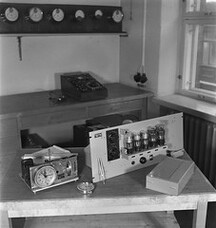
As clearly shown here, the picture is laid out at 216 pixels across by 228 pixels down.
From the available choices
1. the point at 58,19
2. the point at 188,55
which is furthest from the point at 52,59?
the point at 188,55

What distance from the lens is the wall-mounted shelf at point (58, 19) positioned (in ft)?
8.42

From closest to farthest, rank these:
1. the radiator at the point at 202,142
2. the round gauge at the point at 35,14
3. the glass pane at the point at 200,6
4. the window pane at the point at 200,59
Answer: the radiator at the point at 202,142
the glass pane at the point at 200,6
the window pane at the point at 200,59
the round gauge at the point at 35,14

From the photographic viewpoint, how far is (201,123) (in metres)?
2.26

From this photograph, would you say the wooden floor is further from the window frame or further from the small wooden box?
the window frame

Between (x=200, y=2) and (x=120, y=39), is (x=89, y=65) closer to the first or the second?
(x=120, y=39)

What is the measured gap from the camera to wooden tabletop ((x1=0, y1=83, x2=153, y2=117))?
2268 mm

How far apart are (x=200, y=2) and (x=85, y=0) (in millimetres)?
1049

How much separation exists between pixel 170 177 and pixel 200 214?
20 centimetres

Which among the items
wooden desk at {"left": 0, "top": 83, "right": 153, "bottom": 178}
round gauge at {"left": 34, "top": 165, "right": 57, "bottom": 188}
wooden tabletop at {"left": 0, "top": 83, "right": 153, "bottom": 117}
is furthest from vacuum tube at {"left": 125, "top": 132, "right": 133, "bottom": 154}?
wooden tabletop at {"left": 0, "top": 83, "right": 153, "bottom": 117}

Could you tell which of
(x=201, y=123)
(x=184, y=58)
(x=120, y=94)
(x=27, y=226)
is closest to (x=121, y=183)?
(x=27, y=226)

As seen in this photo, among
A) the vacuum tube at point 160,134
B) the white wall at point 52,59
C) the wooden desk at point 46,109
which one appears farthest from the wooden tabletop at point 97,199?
the white wall at point 52,59

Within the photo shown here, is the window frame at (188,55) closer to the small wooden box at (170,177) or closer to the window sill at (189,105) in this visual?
the window sill at (189,105)

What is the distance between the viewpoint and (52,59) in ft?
9.44

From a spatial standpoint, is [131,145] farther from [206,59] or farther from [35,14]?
[35,14]
